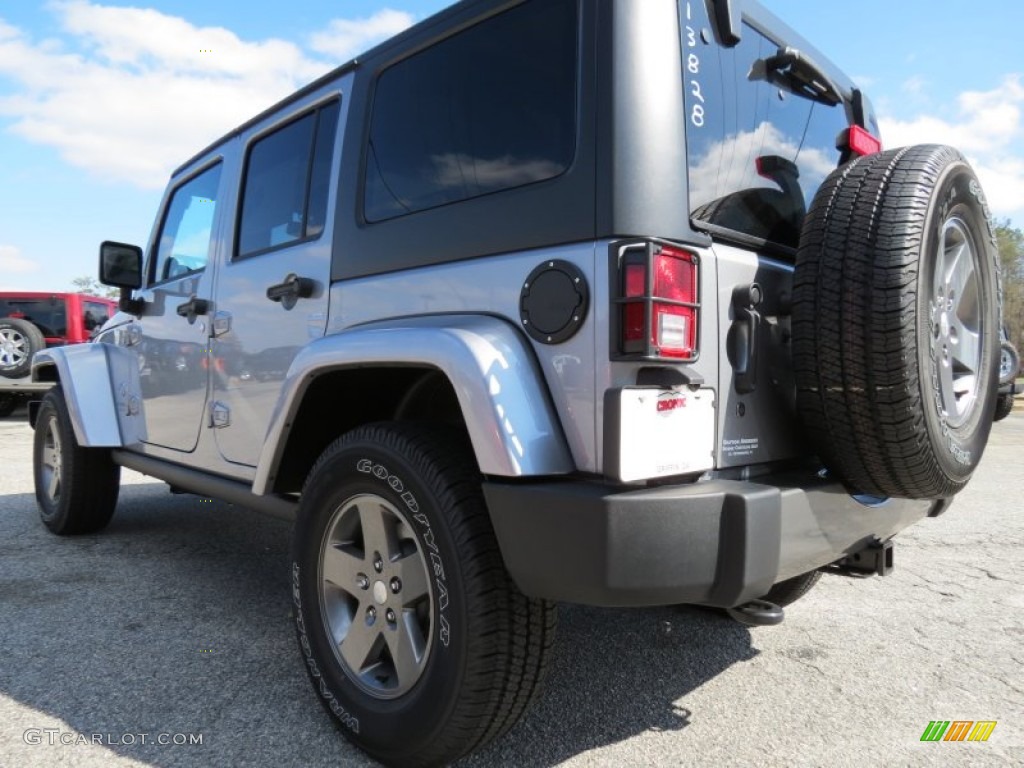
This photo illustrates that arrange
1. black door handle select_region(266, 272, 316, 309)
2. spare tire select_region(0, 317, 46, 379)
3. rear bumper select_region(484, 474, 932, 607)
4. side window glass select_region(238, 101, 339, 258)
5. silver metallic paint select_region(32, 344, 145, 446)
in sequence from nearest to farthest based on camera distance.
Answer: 1. rear bumper select_region(484, 474, 932, 607)
2. black door handle select_region(266, 272, 316, 309)
3. side window glass select_region(238, 101, 339, 258)
4. silver metallic paint select_region(32, 344, 145, 446)
5. spare tire select_region(0, 317, 46, 379)

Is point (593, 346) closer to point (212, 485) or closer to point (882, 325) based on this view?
point (882, 325)

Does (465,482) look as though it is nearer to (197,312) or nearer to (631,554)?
(631,554)

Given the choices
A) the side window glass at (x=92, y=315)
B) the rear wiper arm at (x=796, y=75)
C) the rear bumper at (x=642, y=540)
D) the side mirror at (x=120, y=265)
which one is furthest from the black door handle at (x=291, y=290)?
the side window glass at (x=92, y=315)

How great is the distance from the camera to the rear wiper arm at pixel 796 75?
225 centimetres

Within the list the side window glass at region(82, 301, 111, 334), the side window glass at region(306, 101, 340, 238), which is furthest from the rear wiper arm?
the side window glass at region(82, 301, 111, 334)

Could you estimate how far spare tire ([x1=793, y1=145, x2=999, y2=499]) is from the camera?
68.6 inches

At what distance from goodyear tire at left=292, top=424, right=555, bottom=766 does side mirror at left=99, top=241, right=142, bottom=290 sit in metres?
2.41

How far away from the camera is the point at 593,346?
168 cm

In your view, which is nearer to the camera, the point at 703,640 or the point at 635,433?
the point at 635,433

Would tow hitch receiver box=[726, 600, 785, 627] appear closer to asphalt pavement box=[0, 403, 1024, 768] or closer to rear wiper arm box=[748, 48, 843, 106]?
asphalt pavement box=[0, 403, 1024, 768]

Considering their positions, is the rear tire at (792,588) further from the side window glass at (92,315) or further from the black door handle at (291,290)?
the side window glass at (92,315)

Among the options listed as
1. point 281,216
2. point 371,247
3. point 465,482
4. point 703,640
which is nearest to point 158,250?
point 281,216

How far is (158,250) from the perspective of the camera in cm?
406

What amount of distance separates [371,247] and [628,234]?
97 centimetres
